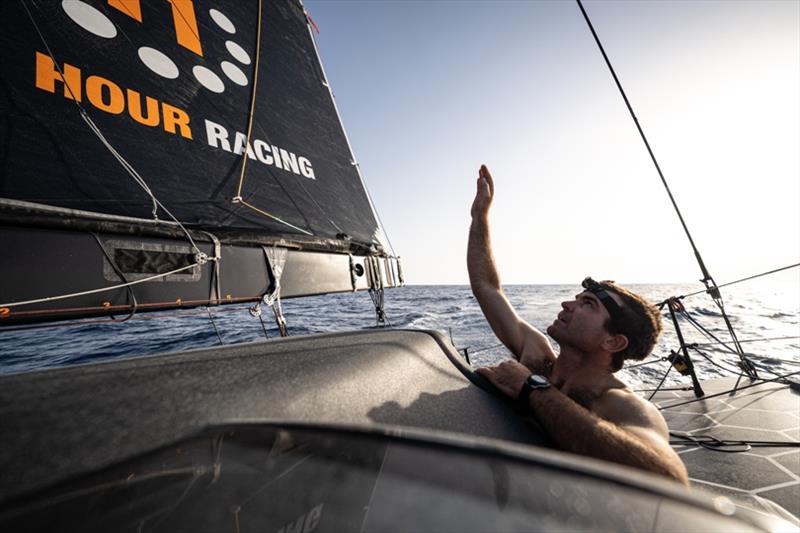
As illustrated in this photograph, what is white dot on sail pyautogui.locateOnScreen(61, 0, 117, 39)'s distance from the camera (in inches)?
80.2

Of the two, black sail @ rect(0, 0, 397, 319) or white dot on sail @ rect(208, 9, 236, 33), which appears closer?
black sail @ rect(0, 0, 397, 319)

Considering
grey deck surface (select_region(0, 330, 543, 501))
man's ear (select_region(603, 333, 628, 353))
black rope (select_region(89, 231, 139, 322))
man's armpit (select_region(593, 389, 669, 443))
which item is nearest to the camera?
grey deck surface (select_region(0, 330, 543, 501))

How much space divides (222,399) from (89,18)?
9.54ft

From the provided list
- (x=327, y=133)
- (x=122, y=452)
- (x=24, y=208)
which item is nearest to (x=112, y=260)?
(x=24, y=208)

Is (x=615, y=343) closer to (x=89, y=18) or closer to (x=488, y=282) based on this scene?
(x=488, y=282)

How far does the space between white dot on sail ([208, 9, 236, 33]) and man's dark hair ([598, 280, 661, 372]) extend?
416 cm

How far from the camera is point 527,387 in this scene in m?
1.12

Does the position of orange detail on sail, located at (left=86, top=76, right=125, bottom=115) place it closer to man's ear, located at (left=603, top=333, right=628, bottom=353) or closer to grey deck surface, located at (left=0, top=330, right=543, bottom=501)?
grey deck surface, located at (left=0, top=330, right=543, bottom=501)

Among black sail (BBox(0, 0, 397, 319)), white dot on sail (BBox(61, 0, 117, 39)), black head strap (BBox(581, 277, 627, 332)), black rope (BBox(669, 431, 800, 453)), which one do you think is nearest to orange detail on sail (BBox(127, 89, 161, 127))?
black sail (BBox(0, 0, 397, 319))

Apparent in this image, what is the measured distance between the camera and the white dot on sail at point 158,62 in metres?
2.41

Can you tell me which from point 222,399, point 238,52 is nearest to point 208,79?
point 238,52

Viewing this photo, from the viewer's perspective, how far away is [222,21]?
3230 millimetres

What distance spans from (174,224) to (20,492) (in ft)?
5.24

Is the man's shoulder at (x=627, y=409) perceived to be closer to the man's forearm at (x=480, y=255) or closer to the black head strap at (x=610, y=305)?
the black head strap at (x=610, y=305)
